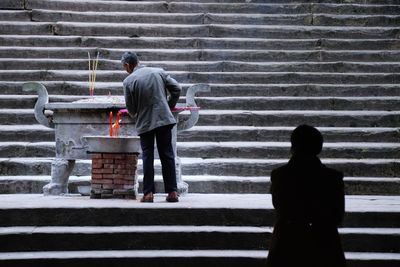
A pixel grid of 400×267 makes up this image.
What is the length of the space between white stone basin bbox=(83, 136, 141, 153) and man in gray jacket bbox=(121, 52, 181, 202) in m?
0.27

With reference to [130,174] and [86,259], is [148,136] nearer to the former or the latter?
[130,174]

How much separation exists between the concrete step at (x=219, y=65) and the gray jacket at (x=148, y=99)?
383 cm

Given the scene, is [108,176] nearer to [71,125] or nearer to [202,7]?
[71,125]

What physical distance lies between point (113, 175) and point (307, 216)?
319 cm

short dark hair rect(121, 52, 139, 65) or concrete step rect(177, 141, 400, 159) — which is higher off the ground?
short dark hair rect(121, 52, 139, 65)

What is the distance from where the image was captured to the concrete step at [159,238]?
5066 mm

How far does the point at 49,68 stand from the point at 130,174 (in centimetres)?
414

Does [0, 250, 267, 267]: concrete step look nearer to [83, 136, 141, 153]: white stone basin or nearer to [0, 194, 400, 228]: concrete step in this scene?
[0, 194, 400, 228]: concrete step

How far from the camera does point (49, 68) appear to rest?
9609 mm

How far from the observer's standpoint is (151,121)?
578 cm

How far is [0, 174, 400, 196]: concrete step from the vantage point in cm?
686

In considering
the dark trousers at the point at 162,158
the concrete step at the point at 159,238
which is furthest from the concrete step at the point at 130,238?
the dark trousers at the point at 162,158

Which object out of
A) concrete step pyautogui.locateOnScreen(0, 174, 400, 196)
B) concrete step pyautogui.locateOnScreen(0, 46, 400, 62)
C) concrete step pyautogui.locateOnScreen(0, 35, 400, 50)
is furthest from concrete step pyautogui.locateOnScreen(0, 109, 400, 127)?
concrete step pyautogui.locateOnScreen(0, 35, 400, 50)

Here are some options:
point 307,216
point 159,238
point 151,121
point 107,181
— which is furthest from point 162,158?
point 307,216
